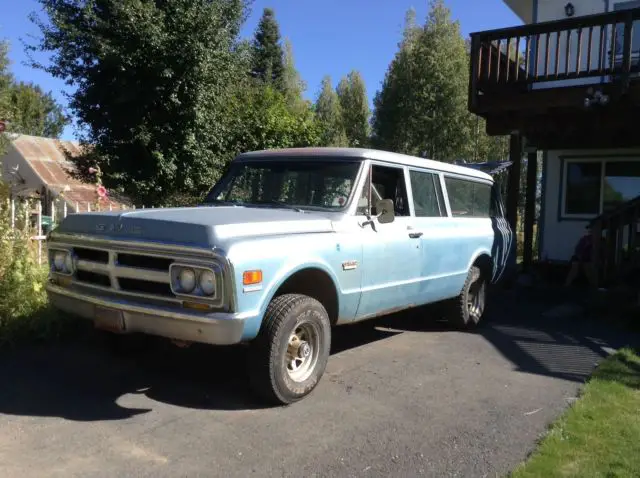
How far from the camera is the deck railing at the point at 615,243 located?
8.55 m

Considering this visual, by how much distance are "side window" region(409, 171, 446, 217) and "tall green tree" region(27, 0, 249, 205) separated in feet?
18.4

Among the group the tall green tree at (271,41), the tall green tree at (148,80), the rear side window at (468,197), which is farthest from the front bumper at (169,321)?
the tall green tree at (271,41)

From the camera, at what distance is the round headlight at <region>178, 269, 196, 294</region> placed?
12.4 ft

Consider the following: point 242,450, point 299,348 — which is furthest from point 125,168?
point 242,450

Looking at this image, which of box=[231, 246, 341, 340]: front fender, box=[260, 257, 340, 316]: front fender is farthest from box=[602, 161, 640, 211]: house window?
box=[231, 246, 341, 340]: front fender

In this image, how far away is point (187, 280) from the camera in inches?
150

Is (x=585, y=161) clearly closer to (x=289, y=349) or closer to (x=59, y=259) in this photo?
(x=289, y=349)

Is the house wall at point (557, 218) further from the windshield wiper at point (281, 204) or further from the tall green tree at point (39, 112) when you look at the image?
the tall green tree at point (39, 112)

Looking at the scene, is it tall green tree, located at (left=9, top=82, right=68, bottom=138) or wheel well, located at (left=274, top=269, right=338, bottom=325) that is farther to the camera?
tall green tree, located at (left=9, top=82, right=68, bottom=138)

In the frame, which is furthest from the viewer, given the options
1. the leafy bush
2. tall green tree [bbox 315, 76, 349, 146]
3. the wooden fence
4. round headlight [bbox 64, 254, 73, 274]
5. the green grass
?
tall green tree [bbox 315, 76, 349, 146]

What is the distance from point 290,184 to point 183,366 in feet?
6.23

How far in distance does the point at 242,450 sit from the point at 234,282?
3.39 feet

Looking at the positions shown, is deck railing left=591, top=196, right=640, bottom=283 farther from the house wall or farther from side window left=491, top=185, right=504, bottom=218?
the house wall

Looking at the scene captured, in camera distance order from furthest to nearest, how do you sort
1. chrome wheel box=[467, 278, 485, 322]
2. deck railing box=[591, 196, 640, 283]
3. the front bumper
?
deck railing box=[591, 196, 640, 283]
chrome wheel box=[467, 278, 485, 322]
the front bumper
